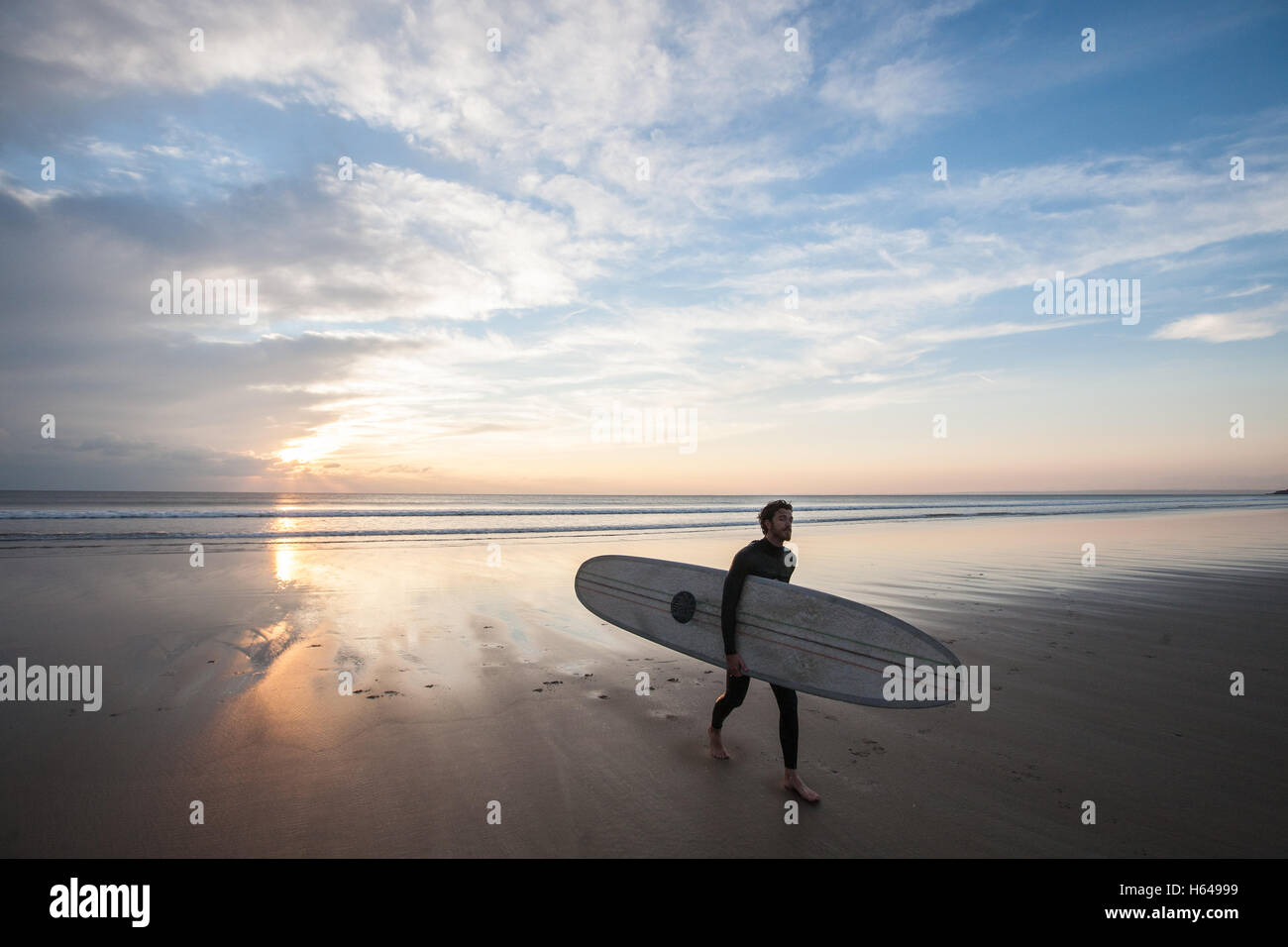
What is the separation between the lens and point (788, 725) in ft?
11.0

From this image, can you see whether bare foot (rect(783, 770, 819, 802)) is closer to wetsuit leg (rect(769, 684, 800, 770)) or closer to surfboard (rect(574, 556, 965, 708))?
wetsuit leg (rect(769, 684, 800, 770))

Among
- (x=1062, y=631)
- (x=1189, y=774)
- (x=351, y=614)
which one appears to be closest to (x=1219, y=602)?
(x=1062, y=631)

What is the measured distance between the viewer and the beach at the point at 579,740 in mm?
2850

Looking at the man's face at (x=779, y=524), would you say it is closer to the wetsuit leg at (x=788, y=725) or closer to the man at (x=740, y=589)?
the man at (x=740, y=589)

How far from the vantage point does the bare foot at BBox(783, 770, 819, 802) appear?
3.15 m

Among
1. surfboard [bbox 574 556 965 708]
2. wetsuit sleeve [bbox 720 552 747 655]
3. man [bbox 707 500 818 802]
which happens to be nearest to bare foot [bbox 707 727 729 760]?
man [bbox 707 500 818 802]

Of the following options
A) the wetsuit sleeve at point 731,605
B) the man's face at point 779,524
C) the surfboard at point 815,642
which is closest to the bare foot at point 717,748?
A: the surfboard at point 815,642

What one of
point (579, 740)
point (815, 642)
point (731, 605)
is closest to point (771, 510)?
point (731, 605)

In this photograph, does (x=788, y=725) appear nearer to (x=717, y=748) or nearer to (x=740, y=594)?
(x=717, y=748)

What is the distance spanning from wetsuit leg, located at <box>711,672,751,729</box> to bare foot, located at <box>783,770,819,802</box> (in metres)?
0.55

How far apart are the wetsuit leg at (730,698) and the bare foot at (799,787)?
555 mm

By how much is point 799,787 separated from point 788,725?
312mm
